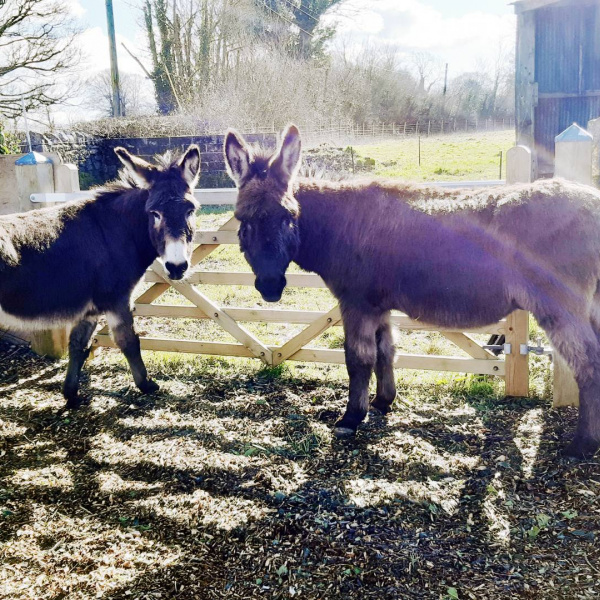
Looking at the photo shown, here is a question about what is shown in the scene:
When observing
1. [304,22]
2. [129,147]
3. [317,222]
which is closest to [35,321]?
[317,222]

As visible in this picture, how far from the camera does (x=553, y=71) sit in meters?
9.36

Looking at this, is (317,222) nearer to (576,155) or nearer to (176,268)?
(176,268)

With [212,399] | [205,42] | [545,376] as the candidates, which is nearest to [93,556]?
[212,399]

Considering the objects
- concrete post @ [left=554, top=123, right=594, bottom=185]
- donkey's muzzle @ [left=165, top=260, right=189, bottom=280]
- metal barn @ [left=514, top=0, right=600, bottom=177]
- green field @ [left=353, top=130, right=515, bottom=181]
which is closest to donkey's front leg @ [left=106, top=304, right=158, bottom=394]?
donkey's muzzle @ [left=165, top=260, right=189, bottom=280]

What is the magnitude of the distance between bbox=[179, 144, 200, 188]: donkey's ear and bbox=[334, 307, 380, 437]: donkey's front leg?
1.78 metres

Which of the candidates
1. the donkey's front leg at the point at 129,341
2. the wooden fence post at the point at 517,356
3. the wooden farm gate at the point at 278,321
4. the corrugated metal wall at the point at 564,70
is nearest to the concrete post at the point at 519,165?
the wooden farm gate at the point at 278,321

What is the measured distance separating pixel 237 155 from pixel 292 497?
88.1 inches

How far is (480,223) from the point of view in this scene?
11.0 feet

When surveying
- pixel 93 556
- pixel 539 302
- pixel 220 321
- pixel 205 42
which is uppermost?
pixel 205 42

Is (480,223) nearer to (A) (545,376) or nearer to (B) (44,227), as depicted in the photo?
(A) (545,376)

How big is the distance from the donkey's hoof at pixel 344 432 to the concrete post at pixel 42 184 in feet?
11.0

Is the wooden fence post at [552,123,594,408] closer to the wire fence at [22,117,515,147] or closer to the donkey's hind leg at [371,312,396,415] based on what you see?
the donkey's hind leg at [371,312,396,415]

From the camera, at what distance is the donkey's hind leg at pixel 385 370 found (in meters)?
4.11

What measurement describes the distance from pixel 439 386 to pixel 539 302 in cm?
158
